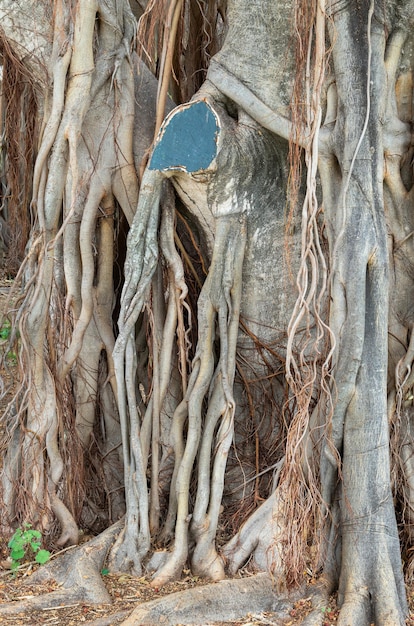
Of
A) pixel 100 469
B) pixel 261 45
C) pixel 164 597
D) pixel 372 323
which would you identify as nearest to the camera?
pixel 164 597

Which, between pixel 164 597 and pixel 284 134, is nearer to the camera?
pixel 164 597

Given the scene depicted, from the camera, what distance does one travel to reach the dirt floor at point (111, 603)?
292 centimetres

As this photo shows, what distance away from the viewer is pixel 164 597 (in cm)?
297

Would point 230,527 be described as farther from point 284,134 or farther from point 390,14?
point 390,14

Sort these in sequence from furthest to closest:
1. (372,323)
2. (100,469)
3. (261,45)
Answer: (100,469) < (261,45) < (372,323)

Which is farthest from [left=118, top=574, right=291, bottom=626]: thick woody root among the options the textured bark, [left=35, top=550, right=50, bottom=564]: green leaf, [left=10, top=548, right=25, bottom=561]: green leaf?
[left=10, top=548, right=25, bottom=561]: green leaf

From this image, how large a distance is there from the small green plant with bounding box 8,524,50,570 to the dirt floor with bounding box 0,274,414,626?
45mm

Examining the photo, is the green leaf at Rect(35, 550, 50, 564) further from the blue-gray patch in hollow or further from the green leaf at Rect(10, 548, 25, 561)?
the blue-gray patch in hollow

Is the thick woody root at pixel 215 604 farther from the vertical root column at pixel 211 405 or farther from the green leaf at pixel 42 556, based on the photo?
the green leaf at pixel 42 556

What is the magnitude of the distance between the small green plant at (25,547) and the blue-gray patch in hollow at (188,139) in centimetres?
161

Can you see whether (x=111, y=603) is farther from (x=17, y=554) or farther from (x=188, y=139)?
(x=188, y=139)

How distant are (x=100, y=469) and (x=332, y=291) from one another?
1.43 m

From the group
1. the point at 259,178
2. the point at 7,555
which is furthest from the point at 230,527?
the point at 259,178

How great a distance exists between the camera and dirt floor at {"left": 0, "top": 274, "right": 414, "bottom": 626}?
292 centimetres
